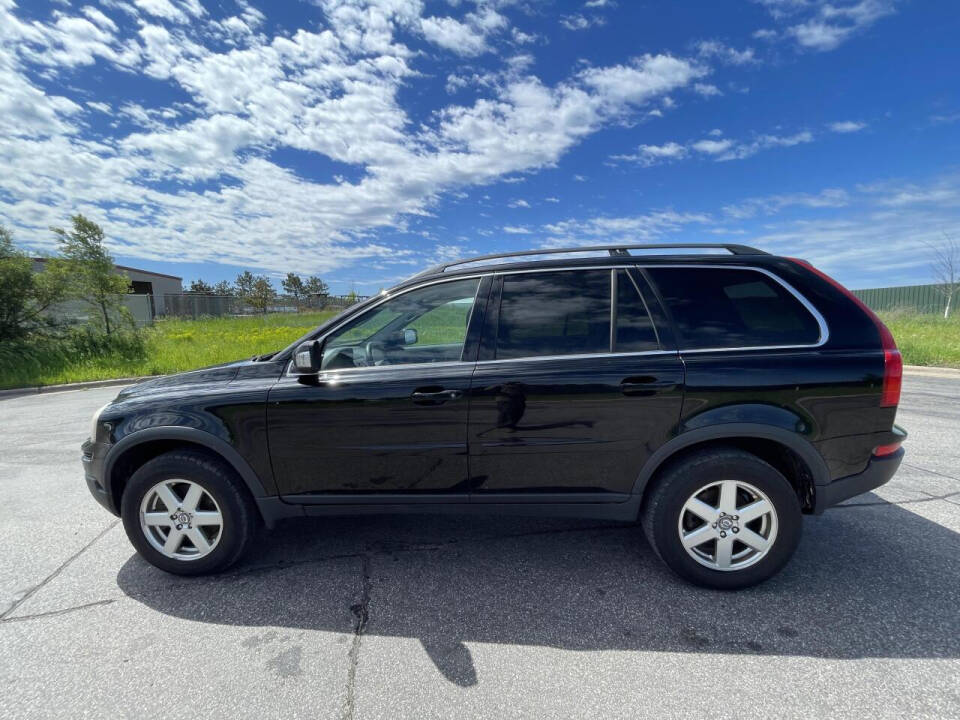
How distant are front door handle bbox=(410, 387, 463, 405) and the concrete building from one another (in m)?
14.5

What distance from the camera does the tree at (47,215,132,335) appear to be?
11562 mm

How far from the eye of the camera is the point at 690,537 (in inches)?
93.1

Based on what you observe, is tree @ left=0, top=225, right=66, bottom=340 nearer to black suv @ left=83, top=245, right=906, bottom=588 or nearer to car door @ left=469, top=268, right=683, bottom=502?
black suv @ left=83, top=245, right=906, bottom=588

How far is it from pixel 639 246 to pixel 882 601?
2.29m

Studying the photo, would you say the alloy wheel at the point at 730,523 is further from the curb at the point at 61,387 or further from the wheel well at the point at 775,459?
the curb at the point at 61,387

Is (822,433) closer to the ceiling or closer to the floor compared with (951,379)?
closer to the ceiling

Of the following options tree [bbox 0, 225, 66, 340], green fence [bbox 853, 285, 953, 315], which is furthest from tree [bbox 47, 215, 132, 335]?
green fence [bbox 853, 285, 953, 315]

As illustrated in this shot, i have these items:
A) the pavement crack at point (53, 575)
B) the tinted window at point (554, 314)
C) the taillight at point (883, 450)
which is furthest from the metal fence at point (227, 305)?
the taillight at point (883, 450)

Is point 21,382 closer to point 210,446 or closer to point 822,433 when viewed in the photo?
point 210,446

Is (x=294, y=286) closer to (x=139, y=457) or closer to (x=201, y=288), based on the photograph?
(x=201, y=288)

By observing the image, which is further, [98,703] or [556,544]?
[556,544]

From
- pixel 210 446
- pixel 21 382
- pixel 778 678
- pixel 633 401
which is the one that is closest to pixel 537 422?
pixel 633 401

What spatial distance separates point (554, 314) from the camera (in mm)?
2512

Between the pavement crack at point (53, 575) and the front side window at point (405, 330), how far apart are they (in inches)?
83.6
